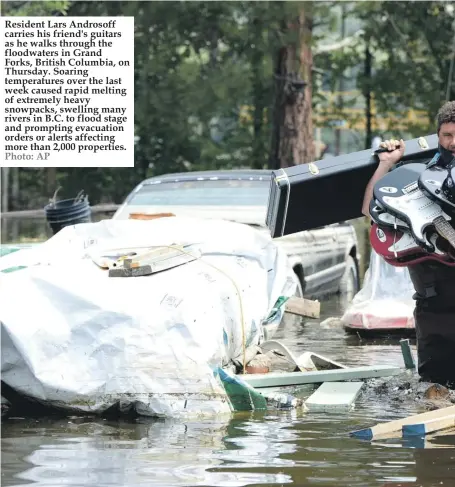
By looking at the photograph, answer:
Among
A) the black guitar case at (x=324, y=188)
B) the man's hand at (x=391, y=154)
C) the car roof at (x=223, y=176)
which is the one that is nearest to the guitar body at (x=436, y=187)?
the man's hand at (x=391, y=154)

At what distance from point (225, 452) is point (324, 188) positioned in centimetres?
263

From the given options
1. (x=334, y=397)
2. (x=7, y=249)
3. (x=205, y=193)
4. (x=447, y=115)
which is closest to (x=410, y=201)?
(x=447, y=115)

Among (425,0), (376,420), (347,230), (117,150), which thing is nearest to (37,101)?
(117,150)

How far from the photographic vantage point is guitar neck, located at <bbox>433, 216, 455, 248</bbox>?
737 cm

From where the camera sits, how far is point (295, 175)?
8492 millimetres

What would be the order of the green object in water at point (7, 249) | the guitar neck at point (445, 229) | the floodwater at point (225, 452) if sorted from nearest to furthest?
the floodwater at point (225, 452) → the guitar neck at point (445, 229) → the green object in water at point (7, 249)

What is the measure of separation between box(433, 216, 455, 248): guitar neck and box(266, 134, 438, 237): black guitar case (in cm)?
101

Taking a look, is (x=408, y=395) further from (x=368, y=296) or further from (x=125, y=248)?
(x=368, y=296)

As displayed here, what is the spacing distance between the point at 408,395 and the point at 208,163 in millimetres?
21946

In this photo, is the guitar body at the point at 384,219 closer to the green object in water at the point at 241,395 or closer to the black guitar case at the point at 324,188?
the black guitar case at the point at 324,188

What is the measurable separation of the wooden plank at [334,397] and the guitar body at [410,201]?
1.05 m

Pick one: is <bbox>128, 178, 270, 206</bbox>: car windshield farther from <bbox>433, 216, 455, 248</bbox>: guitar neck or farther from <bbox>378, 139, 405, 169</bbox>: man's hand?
<bbox>433, 216, 455, 248</bbox>: guitar neck

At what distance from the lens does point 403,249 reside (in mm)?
7594

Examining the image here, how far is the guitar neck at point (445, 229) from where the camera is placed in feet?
24.2
